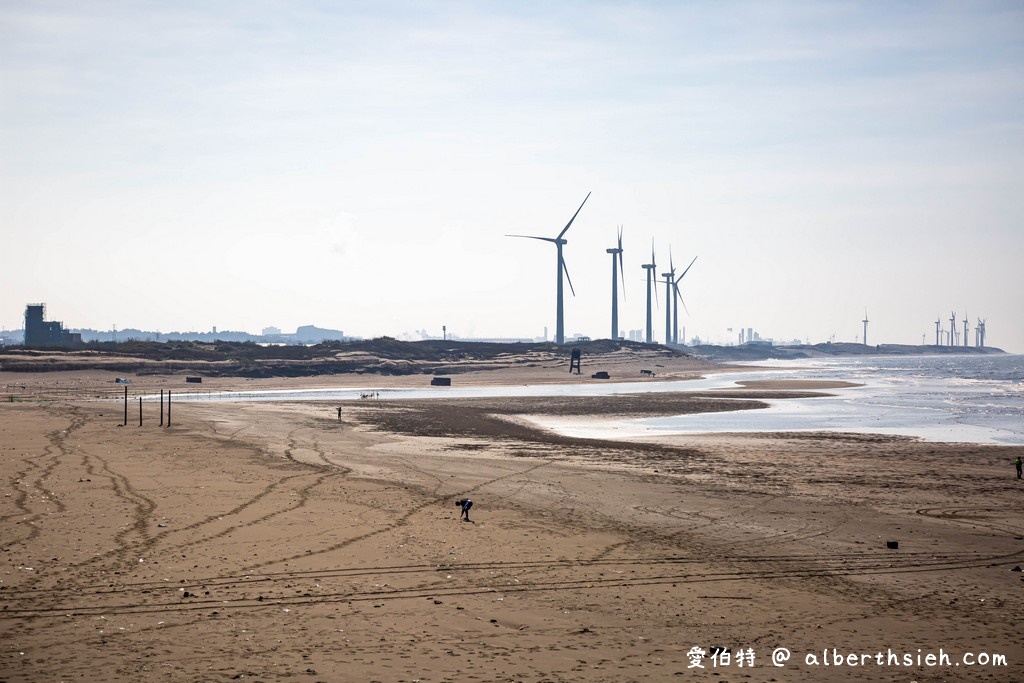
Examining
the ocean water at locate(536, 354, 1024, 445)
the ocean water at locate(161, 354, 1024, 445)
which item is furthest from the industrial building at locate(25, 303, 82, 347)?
the ocean water at locate(536, 354, 1024, 445)

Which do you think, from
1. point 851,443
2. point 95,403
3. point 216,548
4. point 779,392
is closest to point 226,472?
point 216,548

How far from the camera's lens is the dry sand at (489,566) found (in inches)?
481

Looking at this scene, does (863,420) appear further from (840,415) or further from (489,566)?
(489,566)

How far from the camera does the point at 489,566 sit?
17.2 meters

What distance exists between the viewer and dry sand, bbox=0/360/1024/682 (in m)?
12.2

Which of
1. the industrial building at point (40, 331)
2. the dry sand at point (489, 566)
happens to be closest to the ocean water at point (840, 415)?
the dry sand at point (489, 566)

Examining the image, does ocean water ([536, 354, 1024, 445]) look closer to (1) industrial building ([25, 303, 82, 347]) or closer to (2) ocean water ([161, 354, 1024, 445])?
(2) ocean water ([161, 354, 1024, 445])

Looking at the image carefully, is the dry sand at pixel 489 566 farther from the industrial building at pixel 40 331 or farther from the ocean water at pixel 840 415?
the industrial building at pixel 40 331

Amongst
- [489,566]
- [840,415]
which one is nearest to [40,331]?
[840,415]

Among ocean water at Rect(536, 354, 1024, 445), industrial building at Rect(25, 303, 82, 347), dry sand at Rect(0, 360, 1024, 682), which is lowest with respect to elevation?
ocean water at Rect(536, 354, 1024, 445)

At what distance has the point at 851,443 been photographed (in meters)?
41.7

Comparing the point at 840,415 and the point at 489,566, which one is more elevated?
the point at 489,566

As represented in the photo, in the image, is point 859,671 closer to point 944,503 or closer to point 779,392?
point 944,503

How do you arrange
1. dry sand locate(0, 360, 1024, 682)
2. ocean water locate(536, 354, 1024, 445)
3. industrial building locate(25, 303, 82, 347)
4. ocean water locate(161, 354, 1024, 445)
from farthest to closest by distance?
industrial building locate(25, 303, 82, 347), ocean water locate(161, 354, 1024, 445), ocean water locate(536, 354, 1024, 445), dry sand locate(0, 360, 1024, 682)
